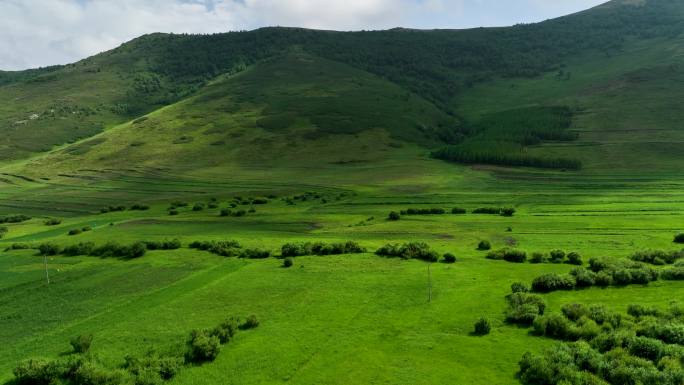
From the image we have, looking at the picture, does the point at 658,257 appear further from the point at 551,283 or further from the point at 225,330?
the point at 225,330

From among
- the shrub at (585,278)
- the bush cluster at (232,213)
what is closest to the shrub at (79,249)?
the bush cluster at (232,213)

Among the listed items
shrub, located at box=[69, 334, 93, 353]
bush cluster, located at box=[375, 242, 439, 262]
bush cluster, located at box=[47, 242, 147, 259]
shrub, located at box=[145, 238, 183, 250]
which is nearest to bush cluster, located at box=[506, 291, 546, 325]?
bush cluster, located at box=[375, 242, 439, 262]

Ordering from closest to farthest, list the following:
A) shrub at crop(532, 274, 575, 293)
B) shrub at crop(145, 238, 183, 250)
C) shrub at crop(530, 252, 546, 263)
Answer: shrub at crop(532, 274, 575, 293) < shrub at crop(530, 252, 546, 263) < shrub at crop(145, 238, 183, 250)

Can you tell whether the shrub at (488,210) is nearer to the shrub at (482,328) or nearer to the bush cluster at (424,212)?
the bush cluster at (424,212)

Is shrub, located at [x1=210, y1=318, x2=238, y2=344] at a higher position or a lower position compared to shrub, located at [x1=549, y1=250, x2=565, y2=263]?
lower

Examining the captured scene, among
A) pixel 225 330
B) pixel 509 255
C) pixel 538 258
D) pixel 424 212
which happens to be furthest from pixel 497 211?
pixel 225 330

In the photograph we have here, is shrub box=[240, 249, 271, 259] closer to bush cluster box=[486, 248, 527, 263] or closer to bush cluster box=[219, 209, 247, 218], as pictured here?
bush cluster box=[486, 248, 527, 263]
